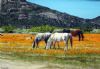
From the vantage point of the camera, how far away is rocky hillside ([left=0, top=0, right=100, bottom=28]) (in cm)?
3629

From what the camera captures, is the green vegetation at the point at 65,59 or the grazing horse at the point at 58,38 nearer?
the green vegetation at the point at 65,59

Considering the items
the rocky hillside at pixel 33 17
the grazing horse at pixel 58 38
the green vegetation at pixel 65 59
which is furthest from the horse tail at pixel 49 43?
the rocky hillside at pixel 33 17

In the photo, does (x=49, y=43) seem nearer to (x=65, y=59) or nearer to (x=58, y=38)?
(x=58, y=38)

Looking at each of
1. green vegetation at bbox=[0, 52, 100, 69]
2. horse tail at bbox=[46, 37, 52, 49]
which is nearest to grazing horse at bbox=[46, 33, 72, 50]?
horse tail at bbox=[46, 37, 52, 49]

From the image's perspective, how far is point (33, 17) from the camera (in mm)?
41625

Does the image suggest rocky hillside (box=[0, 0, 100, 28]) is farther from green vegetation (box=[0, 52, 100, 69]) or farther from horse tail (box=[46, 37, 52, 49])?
green vegetation (box=[0, 52, 100, 69])

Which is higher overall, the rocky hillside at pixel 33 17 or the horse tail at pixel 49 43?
the rocky hillside at pixel 33 17

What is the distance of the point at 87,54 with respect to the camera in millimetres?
20594

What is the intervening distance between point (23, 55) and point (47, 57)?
1.73 m

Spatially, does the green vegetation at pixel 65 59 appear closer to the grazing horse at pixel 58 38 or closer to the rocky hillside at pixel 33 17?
the grazing horse at pixel 58 38

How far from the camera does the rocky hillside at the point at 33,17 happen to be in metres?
36.3

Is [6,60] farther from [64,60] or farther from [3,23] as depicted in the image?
[3,23]

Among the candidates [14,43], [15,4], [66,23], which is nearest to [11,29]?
[66,23]

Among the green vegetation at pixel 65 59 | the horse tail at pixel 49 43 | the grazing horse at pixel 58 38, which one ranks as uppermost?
the grazing horse at pixel 58 38
